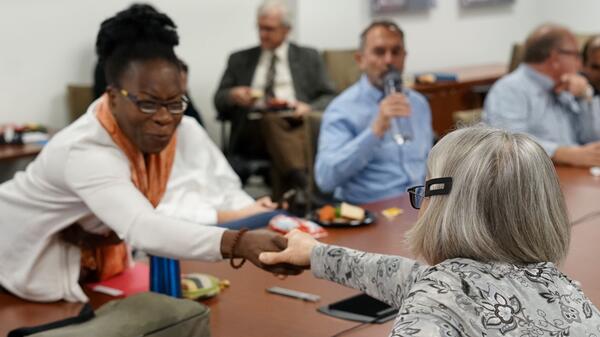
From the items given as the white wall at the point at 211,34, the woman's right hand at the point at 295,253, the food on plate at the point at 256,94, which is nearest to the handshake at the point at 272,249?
the woman's right hand at the point at 295,253

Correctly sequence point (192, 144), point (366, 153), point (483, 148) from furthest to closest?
point (366, 153) → point (192, 144) → point (483, 148)

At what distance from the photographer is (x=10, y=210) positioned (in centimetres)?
246

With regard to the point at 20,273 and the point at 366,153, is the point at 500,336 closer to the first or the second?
the point at 20,273

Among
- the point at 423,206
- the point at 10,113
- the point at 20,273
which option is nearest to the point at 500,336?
the point at 423,206

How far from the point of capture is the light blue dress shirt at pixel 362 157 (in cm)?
365

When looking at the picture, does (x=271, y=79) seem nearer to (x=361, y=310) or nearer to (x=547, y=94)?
(x=547, y=94)

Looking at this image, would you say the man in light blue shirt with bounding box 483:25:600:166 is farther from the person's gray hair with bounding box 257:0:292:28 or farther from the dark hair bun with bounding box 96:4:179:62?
the dark hair bun with bounding box 96:4:179:62

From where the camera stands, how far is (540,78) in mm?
4340

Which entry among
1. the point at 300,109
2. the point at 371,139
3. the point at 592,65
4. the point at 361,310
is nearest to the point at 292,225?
the point at 361,310

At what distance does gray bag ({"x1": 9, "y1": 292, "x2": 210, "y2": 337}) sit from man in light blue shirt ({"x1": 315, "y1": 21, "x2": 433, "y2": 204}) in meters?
1.69

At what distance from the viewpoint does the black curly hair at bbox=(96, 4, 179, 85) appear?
7.95ft

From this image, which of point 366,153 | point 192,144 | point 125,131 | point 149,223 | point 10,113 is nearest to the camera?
point 149,223

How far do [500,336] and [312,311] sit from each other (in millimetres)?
854

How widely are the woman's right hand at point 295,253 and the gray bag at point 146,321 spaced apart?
18cm
